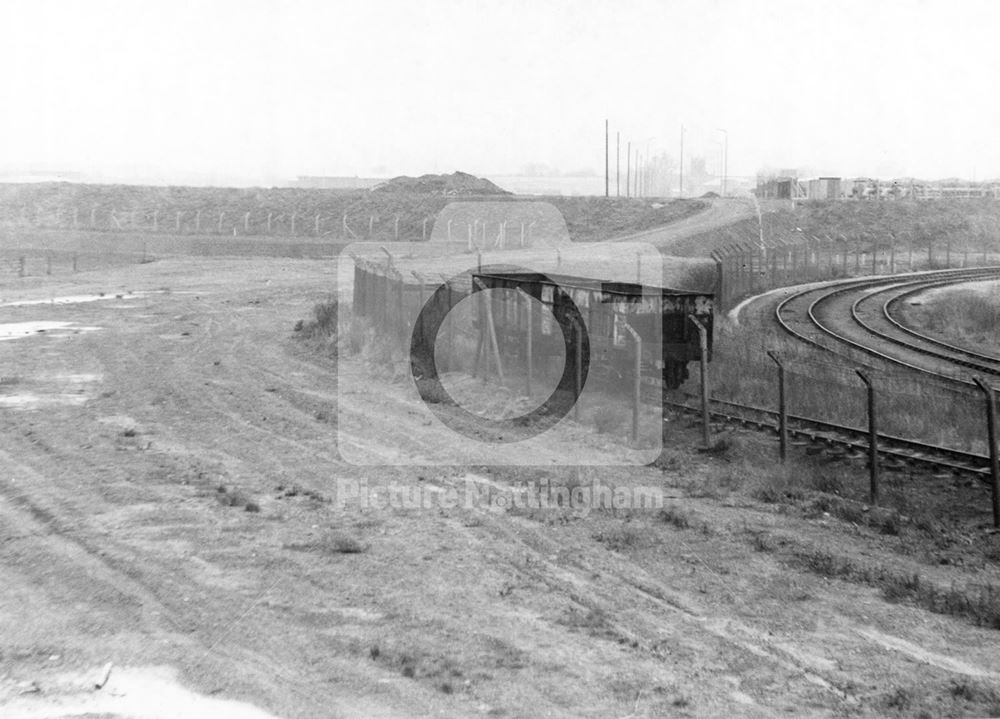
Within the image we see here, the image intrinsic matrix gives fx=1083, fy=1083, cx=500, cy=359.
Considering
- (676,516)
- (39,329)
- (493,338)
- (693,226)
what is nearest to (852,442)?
(676,516)

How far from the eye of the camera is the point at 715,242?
191 ft

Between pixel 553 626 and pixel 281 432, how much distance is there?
24.8 feet

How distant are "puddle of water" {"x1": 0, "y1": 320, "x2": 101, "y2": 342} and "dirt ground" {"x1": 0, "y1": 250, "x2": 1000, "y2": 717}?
9.87m

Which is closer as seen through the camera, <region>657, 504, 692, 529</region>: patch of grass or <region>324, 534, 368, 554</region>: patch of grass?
<region>324, 534, 368, 554</region>: patch of grass

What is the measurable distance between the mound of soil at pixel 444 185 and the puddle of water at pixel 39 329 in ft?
203

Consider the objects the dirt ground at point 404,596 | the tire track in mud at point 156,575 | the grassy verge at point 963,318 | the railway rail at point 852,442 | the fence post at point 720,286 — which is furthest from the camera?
the fence post at point 720,286

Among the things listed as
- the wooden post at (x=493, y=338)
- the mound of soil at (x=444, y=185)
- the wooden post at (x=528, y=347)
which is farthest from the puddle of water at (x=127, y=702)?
the mound of soil at (x=444, y=185)

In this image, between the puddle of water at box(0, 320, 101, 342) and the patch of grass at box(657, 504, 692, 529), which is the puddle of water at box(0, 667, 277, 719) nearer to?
the patch of grass at box(657, 504, 692, 529)

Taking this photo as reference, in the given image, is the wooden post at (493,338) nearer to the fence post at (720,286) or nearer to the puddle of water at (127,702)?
the puddle of water at (127,702)

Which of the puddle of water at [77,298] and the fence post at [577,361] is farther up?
the puddle of water at [77,298]

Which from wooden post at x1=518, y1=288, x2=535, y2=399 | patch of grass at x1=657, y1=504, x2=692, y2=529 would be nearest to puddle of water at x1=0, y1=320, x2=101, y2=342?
wooden post at x1=518, y1=288, x2=535, y2=399

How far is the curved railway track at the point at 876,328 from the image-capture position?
73.5 ft

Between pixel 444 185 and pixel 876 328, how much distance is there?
6817 centimetres

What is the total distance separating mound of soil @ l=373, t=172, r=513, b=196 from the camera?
90.3 meters
